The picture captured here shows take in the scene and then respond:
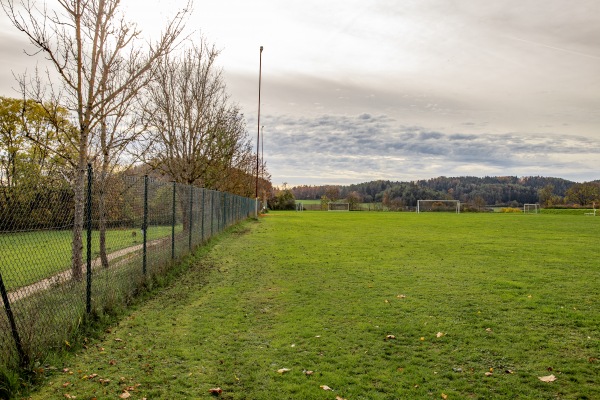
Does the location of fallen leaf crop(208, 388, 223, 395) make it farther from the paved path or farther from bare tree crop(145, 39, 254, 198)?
bare tree crop(145, 39, 254, 198)

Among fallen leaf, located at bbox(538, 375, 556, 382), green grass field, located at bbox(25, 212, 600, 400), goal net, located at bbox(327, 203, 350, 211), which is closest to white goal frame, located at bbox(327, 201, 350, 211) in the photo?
goal net, located at bbox(327, 203, 350, 211)

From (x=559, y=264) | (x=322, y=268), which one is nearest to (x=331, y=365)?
(x=322, y=268)

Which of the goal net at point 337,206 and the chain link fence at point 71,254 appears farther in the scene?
the goal net at point 337,206

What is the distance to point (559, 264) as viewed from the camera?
11773 millimetres

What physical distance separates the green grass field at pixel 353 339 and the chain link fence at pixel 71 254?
48 centimetres

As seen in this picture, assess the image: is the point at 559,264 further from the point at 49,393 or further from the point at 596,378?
the point at 49,393

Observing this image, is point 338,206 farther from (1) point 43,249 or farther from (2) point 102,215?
(1) point 43,249

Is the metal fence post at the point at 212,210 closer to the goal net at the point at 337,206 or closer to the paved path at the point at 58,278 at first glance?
the paved path at the point at 58,278

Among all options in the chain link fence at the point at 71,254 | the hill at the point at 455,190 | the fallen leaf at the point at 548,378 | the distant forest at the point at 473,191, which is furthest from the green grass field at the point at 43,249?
the hill at the point at 455,190

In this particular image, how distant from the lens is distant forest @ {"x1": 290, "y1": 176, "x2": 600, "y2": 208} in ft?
273

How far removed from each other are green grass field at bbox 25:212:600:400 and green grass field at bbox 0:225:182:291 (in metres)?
1.31

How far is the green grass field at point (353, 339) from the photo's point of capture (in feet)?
13.9

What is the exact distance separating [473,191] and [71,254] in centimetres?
A: 10425

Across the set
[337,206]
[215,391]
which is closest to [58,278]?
[215,391]
